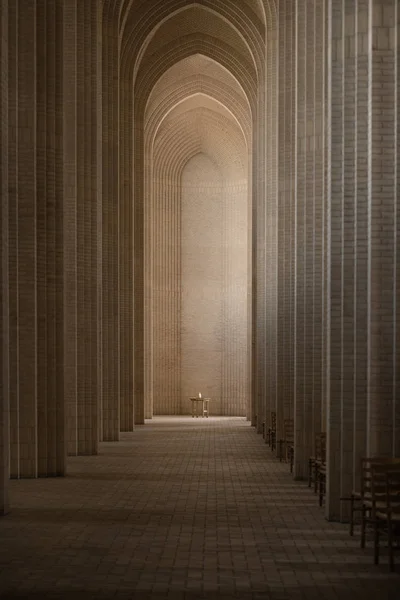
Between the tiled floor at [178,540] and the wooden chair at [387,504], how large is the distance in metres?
0.26

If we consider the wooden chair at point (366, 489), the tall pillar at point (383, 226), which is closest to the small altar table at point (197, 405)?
the tall pillar at point (383, 226)

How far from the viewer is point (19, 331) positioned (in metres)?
17.5

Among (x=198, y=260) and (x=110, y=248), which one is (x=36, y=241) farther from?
(x=198, y=260)

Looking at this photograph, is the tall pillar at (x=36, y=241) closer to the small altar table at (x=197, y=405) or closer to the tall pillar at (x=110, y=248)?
the tall pillar at (x=110, y=248)

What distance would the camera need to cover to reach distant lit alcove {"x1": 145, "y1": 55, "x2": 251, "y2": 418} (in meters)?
43.8

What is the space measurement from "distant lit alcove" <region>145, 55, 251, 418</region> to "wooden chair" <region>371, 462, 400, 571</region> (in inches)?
1273

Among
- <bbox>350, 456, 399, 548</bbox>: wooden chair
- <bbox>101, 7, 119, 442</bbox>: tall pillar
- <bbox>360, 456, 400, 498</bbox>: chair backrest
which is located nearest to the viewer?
<bbox>360, 456, 400, 498</bbox>: chair backrest

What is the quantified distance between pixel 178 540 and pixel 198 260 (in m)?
33.9

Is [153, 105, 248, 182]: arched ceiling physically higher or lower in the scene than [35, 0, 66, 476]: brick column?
higher

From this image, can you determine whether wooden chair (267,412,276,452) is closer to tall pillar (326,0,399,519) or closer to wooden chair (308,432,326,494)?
wooden chair (308,432,326,494)

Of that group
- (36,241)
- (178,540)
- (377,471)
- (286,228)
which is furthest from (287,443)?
(377,471)

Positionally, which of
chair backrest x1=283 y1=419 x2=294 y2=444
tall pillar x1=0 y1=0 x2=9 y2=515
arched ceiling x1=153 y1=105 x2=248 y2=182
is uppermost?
arched ceiling x1=153 y1=105 x2=248 y2=182

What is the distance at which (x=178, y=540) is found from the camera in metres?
11.4

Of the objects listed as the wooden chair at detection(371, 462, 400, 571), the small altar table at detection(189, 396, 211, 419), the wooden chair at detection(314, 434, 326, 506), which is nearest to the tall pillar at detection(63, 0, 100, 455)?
the wooden chair at detection(314, 434, 326, 506)
